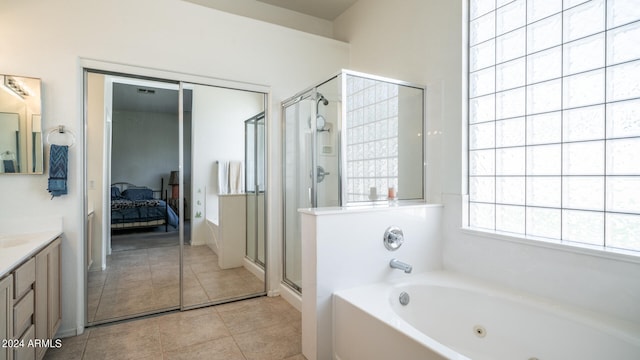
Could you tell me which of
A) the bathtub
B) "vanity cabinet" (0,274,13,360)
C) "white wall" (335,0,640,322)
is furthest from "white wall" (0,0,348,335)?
the bathtub

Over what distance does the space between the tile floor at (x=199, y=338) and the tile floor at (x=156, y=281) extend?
0.17 meters

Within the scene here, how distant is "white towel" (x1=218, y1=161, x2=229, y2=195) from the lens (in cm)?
310

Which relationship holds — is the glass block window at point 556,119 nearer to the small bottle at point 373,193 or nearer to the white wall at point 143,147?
the small bottle at point 373,193

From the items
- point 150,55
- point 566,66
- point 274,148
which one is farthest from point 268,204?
point 566,66

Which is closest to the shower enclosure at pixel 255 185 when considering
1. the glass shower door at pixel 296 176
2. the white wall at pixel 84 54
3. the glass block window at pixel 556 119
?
the white wall at pixel 84 54

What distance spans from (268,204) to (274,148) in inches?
23.1

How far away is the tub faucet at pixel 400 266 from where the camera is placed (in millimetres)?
2121

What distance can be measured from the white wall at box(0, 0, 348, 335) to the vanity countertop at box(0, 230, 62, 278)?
179mm

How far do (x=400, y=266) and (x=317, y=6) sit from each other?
10.3 ft

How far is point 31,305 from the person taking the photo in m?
1.71

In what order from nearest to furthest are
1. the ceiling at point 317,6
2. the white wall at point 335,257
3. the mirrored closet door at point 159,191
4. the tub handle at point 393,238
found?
the white wall at point 335,257
the tub handle at point 393,238
the mirrored closet door at point 159,191
the ceiling at point 317,6

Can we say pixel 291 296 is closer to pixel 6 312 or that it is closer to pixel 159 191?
pixel 159 191

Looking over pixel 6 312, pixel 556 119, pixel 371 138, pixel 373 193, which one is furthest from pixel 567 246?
pixel 6 312

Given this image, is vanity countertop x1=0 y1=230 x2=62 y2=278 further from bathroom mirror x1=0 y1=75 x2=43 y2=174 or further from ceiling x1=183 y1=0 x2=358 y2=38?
ceiling x1=183 y1=0 x2=358 y2=38
